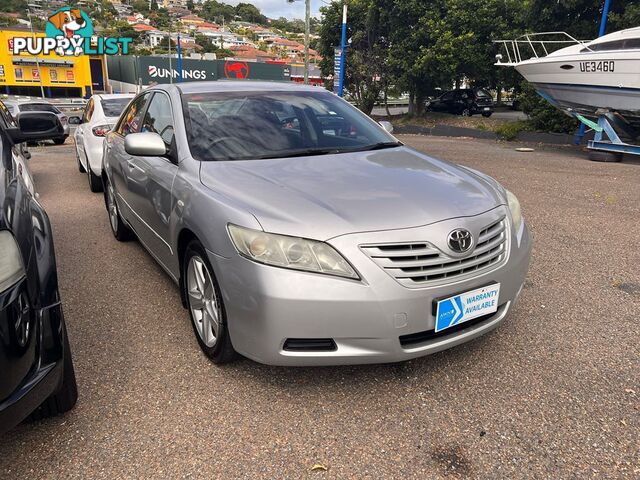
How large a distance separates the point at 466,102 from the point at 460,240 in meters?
22.2

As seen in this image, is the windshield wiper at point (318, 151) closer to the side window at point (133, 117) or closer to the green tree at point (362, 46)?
the side window at point (133, 117)

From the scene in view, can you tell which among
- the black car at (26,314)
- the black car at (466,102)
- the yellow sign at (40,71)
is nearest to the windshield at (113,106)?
the black car at (26,314)

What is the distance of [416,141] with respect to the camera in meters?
16.0

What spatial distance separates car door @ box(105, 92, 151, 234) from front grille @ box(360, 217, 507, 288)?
221 centimetres

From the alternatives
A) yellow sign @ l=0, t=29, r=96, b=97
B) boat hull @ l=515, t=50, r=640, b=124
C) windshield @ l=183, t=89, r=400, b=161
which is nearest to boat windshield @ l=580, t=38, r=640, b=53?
boat hull @ l=515, t=50, r=640, b=124

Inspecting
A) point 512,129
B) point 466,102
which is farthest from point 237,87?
point 466,102

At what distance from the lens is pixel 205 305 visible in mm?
2705

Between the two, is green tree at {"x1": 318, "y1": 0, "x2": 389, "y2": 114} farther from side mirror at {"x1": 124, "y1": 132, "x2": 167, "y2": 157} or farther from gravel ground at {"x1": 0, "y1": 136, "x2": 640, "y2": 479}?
gravel ground at {"x1": 0, "y1": 136, "x2": 640, "y2": 479}

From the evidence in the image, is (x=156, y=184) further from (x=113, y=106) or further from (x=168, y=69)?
(x=168, y=69)

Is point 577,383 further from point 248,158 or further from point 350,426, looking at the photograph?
point 248,158

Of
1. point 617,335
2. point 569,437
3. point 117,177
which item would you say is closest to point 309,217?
point 569,437

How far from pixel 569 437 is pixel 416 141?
47.8 feet

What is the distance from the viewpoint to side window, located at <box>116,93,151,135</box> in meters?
4.14

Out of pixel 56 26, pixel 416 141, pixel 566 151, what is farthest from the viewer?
pixel 56 26
